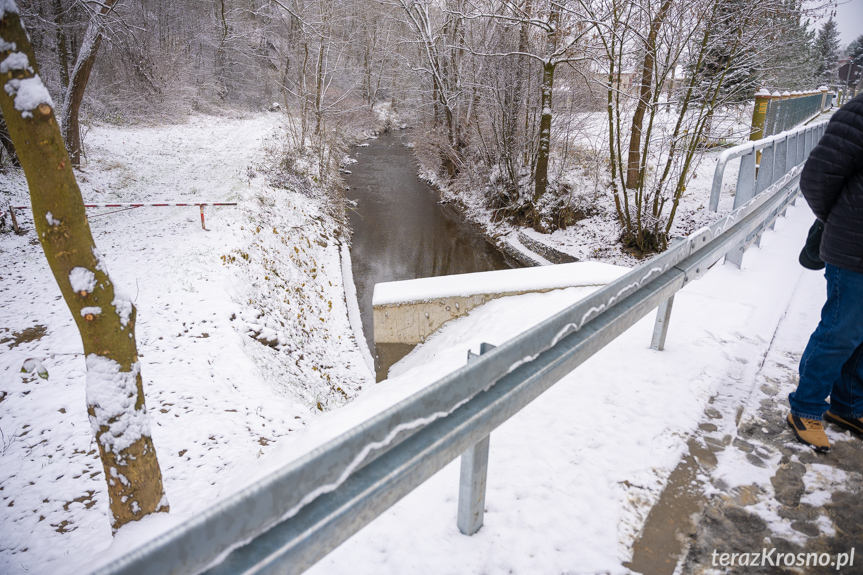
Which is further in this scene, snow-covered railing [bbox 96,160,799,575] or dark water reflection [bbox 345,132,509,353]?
dark water reflection [bbox 345,132,509,353]

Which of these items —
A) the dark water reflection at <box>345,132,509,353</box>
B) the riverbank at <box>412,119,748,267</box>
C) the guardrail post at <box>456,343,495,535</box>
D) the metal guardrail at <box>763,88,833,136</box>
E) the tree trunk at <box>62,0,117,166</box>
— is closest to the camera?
the guardrail post at <box>456,343,495,535</box>

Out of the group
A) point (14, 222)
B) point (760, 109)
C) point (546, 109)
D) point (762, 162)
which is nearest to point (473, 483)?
point (762, 162)

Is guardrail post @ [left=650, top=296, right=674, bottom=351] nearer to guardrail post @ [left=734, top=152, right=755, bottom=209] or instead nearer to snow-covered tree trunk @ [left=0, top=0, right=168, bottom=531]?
guardrail post @ [left=734, top=152, right=755, bottom=209]

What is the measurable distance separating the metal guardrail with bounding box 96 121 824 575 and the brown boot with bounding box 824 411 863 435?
4.58 feet

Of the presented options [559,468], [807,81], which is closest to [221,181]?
[559,468]

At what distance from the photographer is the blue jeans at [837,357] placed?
2.53 meters

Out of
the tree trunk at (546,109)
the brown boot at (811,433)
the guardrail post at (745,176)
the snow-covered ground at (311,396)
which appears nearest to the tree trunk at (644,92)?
the tree trunk at (546,109)

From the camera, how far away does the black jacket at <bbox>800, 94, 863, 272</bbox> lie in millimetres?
2348

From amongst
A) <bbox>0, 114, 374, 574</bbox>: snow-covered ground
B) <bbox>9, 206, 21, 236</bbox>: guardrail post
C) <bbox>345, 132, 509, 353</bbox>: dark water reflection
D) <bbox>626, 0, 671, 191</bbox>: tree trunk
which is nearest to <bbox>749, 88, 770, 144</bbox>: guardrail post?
<bbox>626, 0, 671, 191</bbox>: tree trunk

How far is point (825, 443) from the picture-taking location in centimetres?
255

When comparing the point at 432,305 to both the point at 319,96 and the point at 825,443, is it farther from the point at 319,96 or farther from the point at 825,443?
the point at 319,96

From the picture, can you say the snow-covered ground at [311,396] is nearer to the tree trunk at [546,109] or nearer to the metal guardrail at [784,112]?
the metal guardrail at [784,112]

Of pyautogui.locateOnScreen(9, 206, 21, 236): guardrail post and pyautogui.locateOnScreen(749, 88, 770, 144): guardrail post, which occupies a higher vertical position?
pyautogui.locateOnScreen(749, 88, 770, 144): guardrail post

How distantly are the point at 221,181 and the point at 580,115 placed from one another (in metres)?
12.1
